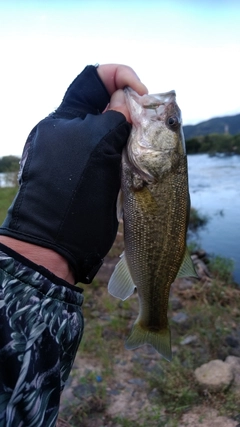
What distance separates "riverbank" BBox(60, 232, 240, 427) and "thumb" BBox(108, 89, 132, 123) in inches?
120

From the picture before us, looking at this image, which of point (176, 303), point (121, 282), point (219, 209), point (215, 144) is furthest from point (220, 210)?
point (215, 144)

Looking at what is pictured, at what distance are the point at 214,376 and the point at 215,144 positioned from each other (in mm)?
36030

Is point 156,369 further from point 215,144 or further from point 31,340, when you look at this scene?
point 215,144

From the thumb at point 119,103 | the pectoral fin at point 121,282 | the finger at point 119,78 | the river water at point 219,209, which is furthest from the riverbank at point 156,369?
the finger at point 119,78

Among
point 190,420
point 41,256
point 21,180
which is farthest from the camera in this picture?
point 190,420

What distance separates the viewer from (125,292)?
9.05ft

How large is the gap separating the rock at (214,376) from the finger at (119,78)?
3264mm

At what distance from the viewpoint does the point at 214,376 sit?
4555 millimetres

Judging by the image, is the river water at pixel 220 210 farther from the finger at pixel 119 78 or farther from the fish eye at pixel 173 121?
the finger at pixel 119 78

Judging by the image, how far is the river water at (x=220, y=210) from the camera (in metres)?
11.6

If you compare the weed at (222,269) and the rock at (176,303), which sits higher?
the rock at (176,303)

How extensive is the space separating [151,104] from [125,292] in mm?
1278

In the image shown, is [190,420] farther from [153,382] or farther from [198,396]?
[153,382]

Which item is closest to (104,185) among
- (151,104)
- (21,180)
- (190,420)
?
(21,180)
